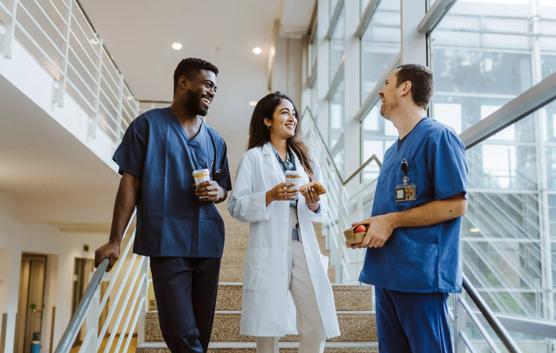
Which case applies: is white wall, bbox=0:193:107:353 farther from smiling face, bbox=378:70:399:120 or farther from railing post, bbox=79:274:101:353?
smiling face, bbox=378:70:399:120

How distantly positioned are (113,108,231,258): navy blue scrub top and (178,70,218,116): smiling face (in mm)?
84

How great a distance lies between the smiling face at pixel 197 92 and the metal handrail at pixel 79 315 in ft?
2.15

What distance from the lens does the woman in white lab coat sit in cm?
210

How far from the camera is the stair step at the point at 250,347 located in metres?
2.94

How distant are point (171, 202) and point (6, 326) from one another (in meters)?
8.10

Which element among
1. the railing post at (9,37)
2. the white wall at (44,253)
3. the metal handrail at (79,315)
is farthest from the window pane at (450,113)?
the white wall at (44,253)

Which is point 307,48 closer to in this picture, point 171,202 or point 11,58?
point 11,58

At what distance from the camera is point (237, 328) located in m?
3.21

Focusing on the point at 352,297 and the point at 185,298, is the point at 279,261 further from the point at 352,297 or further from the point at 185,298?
the point at 352,297

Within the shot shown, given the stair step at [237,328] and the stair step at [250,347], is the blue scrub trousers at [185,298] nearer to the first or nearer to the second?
the stair step at [250,347]

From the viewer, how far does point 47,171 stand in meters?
6.46

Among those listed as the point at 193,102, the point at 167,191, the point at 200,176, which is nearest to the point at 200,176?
the point at 200,176

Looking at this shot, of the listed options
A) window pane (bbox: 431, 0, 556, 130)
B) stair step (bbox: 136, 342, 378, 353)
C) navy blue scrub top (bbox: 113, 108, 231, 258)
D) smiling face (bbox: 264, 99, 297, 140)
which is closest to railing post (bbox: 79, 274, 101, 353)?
navy blue scrub top (bbox: 113, 108, 231, 258)

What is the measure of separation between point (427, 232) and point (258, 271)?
0.76 metres
